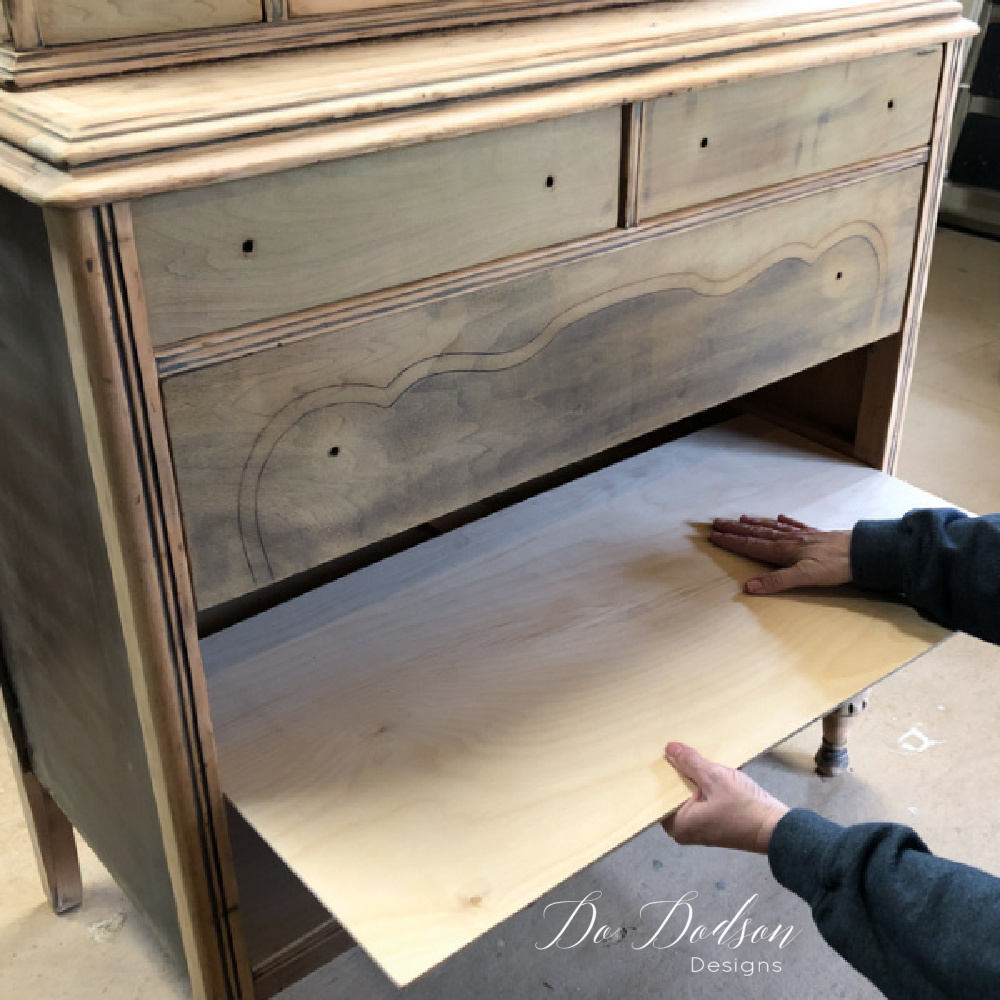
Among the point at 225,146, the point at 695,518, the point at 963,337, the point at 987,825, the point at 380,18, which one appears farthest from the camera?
the point at 963,337

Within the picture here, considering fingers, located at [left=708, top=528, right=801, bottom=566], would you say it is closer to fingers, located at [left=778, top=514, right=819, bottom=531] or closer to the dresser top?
fingers, located at [left=778, top=514, right=819, bottom=531]

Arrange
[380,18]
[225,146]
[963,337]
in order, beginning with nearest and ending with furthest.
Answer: [225,146] < [380,18] < [963,337]

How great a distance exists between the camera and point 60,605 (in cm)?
107

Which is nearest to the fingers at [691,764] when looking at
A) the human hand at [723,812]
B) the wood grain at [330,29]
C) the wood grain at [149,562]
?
the human hand at [723,812]

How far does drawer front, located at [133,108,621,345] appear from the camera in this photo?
0.81 metres

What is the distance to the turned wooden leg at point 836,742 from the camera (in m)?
1.67

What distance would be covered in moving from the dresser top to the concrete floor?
0.97 m

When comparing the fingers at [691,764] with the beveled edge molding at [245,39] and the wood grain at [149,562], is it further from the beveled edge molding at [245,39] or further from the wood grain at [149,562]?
the beveled edge molding at [245,39]

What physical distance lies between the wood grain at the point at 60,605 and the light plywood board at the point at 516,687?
0.39ft

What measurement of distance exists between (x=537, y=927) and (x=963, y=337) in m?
2.29

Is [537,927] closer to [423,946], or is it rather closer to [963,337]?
[423,946]

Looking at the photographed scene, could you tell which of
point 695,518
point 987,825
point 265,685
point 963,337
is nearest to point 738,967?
point 987,825

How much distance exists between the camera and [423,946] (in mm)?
861

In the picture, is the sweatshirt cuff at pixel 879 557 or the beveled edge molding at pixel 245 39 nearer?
the beveled edge molding at pixel 245 39
